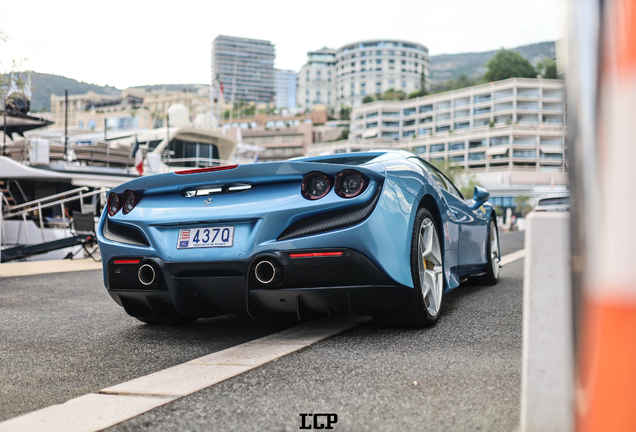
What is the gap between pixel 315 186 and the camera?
3049mm

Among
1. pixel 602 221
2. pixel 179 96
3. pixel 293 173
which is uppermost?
pixel 179 96

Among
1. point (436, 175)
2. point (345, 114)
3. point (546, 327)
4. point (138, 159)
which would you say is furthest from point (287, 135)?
point (546, 327)

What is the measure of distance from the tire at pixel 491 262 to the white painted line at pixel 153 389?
297cm

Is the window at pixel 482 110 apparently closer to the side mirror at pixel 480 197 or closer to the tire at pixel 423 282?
the side mirror at pixel 480 197

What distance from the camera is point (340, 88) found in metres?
188

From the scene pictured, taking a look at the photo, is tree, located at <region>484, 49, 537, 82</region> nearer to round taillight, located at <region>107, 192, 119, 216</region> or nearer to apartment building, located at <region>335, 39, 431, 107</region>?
apartment building, located at <region>335, 39, 431, 107</region>

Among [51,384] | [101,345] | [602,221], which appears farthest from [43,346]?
[602,221]

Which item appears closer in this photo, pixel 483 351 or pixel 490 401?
pixel 490 401

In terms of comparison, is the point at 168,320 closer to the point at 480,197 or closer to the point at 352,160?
the point at 352,160

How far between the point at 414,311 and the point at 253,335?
3.23 feet

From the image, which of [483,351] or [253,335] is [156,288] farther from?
[483,351]

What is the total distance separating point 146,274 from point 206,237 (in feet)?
1.43

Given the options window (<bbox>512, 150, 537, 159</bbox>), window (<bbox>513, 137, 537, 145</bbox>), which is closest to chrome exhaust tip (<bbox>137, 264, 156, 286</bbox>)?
window (<bbox>512, 150, 537, 159</bbox>)

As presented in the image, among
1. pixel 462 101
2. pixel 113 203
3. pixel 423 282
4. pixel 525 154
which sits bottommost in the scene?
pixel 423 282
